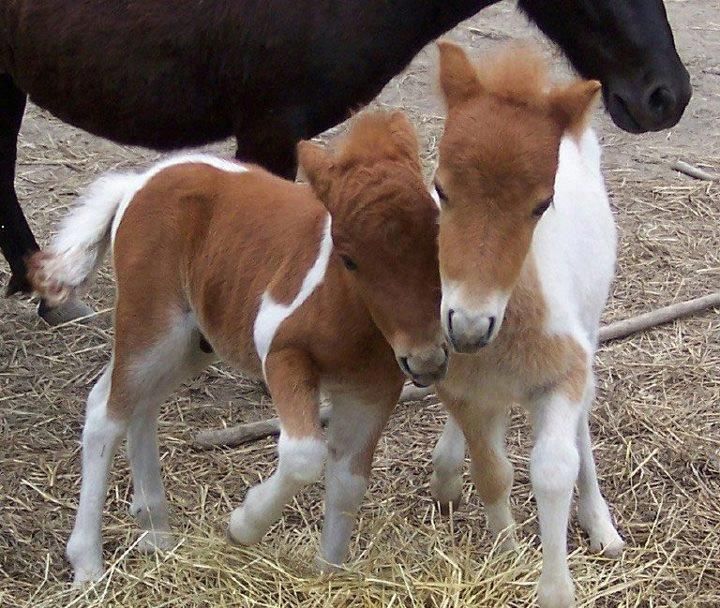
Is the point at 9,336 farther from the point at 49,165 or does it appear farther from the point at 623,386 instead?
the point at 623,386

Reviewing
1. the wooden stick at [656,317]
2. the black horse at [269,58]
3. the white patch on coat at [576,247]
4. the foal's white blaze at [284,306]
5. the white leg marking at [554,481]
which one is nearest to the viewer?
the white leg marking at [554,481]

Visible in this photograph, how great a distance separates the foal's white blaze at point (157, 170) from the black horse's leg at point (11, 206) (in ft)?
5.06

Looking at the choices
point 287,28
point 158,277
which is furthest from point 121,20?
point 158,277

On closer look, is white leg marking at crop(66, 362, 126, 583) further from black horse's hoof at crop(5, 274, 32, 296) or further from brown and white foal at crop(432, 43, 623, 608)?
black horse's hoof at crop(5, 274, 32, 296)

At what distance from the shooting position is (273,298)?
8.55ft

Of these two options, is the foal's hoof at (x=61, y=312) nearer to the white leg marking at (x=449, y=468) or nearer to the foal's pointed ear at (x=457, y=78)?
the white leg marking at (x=449, y=468)

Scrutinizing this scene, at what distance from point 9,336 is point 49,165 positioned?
5.25 feet

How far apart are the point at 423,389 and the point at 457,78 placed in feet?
5.56

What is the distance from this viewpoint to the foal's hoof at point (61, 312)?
4.31m

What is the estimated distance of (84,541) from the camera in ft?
9.41

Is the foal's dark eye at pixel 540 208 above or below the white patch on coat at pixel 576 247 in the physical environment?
above

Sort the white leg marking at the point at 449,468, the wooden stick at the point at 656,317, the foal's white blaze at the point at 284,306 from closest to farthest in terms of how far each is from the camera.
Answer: the foal's white blaze at the point at 284,306 < the white leg marking at the point at 449,468 < the wooden stick at the point at 656,317

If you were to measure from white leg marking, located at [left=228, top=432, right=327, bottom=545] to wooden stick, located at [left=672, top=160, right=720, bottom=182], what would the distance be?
3600 millimetres

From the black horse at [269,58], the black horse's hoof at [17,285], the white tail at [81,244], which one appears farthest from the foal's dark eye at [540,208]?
the black horse's hoof at [17,285]
